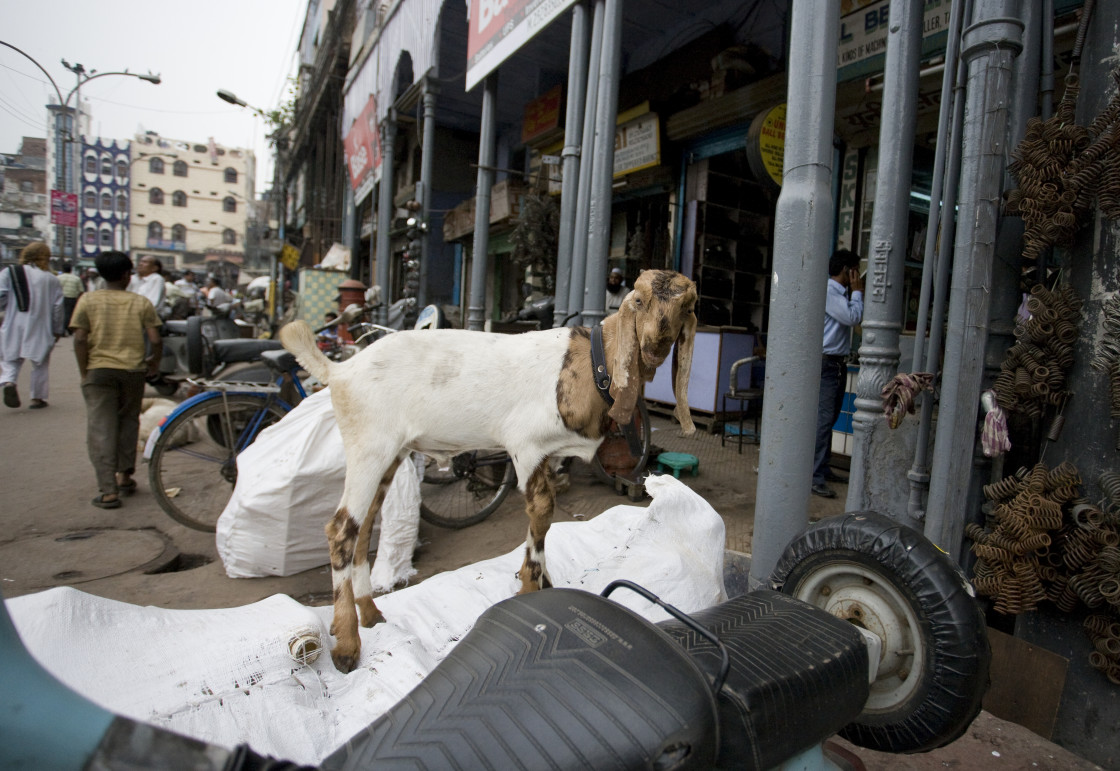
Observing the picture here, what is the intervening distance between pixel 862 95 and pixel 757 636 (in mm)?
5701

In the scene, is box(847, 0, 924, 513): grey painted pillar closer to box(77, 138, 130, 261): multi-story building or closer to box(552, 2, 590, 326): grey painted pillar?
box(552, 2, 590, 326): grey painted pillar

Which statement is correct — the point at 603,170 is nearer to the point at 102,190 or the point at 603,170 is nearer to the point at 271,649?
the point at 271,649

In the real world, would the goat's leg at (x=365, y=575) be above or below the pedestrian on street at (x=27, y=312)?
below

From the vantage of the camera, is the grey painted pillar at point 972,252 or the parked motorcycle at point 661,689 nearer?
the parked motorcycle at point 661,689

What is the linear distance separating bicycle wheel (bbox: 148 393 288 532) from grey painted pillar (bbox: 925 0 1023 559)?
4.05 metres

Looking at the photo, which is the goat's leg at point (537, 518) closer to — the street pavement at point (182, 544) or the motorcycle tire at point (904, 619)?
the motorcycle tire at point (904, 619)

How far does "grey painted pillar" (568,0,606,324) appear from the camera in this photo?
201 inches

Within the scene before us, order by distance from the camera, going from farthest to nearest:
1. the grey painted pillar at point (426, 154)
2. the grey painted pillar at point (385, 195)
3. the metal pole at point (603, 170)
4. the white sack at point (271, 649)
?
the grey painted pillar at point (385, 195), the grey painted pillar at point (426, 154), the metal pole at point (603, 170), the white sack at point (271, 649)

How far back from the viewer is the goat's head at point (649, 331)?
6.35 ft

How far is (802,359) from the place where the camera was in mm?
2289

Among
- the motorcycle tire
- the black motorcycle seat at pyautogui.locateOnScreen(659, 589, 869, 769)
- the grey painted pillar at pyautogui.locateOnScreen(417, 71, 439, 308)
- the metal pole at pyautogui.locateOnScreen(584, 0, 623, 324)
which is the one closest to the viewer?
the black motorcycle seat at pyautogui.locateOnScreen(659, 589, 869, 769)

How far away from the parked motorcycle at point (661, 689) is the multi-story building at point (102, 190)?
9.03 feet

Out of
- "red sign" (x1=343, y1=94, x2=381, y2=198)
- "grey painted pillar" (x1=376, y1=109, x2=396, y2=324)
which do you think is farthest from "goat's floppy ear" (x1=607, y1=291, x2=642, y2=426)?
"red sign" (x1=343, y1=94, x2=381, y2=198)

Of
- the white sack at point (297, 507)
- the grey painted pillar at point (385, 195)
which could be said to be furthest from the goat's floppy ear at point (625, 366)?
the grey painted pillar at point (385, 195)
